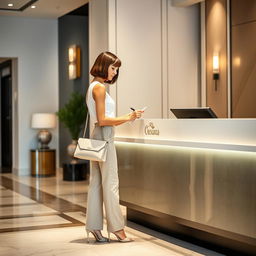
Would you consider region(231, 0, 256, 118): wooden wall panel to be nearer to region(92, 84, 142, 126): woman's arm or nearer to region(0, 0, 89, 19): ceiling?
region(92, 84, 142, 126): woman's arm

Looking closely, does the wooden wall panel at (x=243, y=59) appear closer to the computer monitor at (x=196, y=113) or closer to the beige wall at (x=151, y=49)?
the beige wall at (x=151, y=49)

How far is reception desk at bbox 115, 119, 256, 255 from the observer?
4.18 meters

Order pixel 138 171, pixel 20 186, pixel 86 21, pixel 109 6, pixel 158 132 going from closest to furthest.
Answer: pixel 158 132
pixel 138 171
pixel 109 6
pixel 20 186
pixel 86 21

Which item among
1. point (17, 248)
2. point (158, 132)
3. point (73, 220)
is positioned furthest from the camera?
point (73, 220)

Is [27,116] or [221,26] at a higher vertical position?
[221,26]

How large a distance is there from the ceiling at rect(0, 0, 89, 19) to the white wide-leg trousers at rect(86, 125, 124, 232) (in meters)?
5.68

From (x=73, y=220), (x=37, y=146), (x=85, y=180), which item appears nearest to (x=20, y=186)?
(x=85, y=180)

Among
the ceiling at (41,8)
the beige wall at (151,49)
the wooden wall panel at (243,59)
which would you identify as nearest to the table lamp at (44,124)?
the ceiling at (41,8)

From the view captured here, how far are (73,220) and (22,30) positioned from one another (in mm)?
6665

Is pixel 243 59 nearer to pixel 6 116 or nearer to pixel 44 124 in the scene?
pixel 44 124

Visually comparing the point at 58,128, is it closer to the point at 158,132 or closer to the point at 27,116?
the point at 27,116

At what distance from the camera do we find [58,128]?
40.4ft

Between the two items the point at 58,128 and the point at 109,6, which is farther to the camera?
the point at 58,128

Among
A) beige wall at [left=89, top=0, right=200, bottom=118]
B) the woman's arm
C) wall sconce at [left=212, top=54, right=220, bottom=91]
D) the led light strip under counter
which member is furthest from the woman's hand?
wall sconce at [left=212, top=54, right=220, bottom=91]
